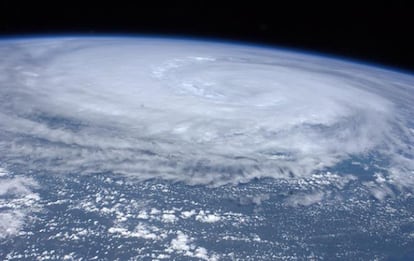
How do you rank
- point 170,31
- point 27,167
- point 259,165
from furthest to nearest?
point 170,31 < point 259,165 < point 27,167

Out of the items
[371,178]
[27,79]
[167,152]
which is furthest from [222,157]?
[27,79]

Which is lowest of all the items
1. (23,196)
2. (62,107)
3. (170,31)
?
(23,196)

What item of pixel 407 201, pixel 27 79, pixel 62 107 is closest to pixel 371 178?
pixel 407 201

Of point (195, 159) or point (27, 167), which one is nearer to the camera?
point (27, 167)

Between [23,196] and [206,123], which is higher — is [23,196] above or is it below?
below

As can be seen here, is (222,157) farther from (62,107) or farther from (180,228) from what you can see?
(62,107)

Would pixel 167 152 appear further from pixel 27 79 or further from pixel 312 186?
pixel 27 79

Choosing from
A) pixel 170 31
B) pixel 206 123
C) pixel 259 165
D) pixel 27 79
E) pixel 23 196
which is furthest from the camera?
pixel 170 31
